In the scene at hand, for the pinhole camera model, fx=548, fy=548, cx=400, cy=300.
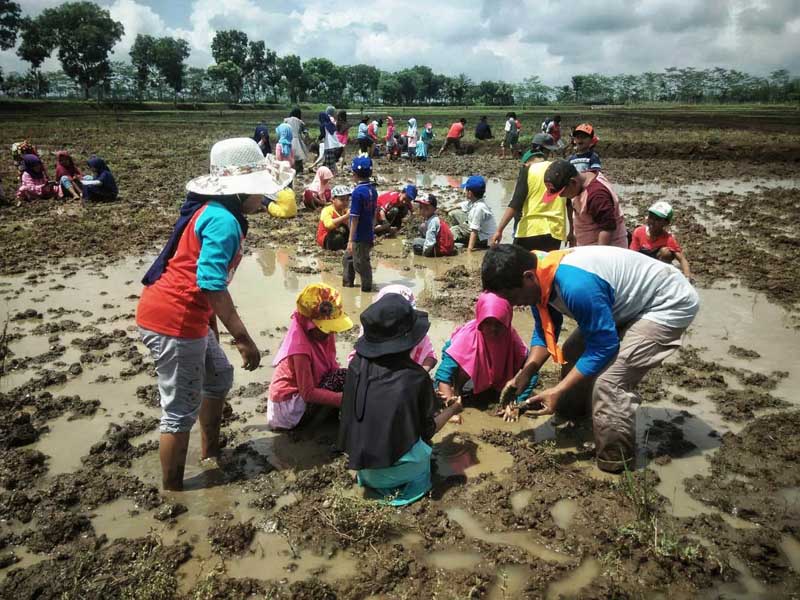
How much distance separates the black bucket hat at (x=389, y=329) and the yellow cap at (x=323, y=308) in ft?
1.86

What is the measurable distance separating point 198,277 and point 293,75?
10218 centimetres

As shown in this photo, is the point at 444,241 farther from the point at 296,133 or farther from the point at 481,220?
the point at 296,133

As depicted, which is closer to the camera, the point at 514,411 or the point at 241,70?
the point at 514,411

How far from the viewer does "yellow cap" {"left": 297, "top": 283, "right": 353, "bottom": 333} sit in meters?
3.38

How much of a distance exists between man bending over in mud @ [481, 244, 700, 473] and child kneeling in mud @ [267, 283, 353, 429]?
107 centimetres

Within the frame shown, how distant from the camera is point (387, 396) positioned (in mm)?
2824

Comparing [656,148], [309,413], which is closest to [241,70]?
[656,148]

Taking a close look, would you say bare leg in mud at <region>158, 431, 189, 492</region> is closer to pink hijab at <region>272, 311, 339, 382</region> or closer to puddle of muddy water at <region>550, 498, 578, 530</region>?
pink hijab at <region>272, 311, 339, 382</region>

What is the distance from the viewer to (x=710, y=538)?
2.81 meters

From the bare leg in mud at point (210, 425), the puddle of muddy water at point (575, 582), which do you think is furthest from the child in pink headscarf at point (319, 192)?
the puddle of muddy water at point (575, 582)

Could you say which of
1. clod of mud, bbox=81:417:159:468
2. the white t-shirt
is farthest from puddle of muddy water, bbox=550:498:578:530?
the white t-shirt

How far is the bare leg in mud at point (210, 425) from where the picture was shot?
3.35 metres

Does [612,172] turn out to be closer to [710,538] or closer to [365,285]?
[365,285]

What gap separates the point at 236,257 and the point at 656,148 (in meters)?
20.7
